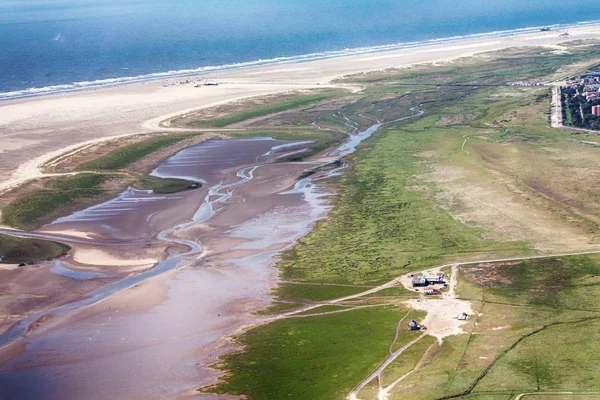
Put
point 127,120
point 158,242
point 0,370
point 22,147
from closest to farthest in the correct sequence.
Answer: point 0,370
point 158,242
point 22,147
point 127,120

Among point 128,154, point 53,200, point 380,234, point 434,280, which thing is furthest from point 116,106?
point 434,280

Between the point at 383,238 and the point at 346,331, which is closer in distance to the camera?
the point at 346,331

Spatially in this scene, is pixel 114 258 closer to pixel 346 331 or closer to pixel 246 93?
pixel 346 331

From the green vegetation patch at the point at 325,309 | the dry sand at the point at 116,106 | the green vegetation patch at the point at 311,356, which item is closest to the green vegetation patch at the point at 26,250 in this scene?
the dry sand at the point at 116,106

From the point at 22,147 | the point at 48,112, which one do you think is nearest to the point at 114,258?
the point at 22,147

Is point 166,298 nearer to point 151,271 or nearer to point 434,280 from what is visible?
point 151,271

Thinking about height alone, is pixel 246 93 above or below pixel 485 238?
above

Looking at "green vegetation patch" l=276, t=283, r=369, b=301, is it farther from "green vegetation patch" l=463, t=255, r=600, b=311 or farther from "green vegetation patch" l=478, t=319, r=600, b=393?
"green vegetation patch" l=478, t=319, r=600, b=393
